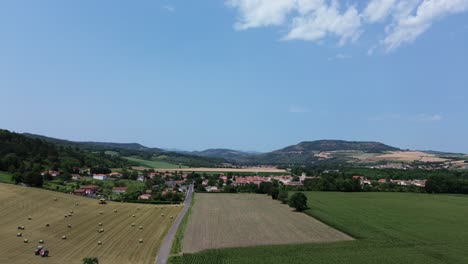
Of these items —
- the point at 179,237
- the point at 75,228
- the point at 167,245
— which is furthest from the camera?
the point at 75,228

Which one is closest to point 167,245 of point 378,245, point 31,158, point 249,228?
point 249,228

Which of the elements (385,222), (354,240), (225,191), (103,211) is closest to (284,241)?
(354,240)

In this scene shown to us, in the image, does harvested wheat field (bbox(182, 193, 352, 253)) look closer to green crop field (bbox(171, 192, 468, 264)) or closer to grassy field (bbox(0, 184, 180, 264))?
green crop field (bbox(171, 192, 468, 264))

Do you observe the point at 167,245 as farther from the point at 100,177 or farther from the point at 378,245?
the point at 100,177

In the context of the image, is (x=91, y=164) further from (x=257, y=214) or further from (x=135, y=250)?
(x=135, y=250)

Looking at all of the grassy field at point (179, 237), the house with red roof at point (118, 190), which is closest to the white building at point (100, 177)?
the house with red roof at point (118, 190)

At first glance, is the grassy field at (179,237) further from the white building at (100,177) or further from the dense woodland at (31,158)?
the white building at (100,177)
